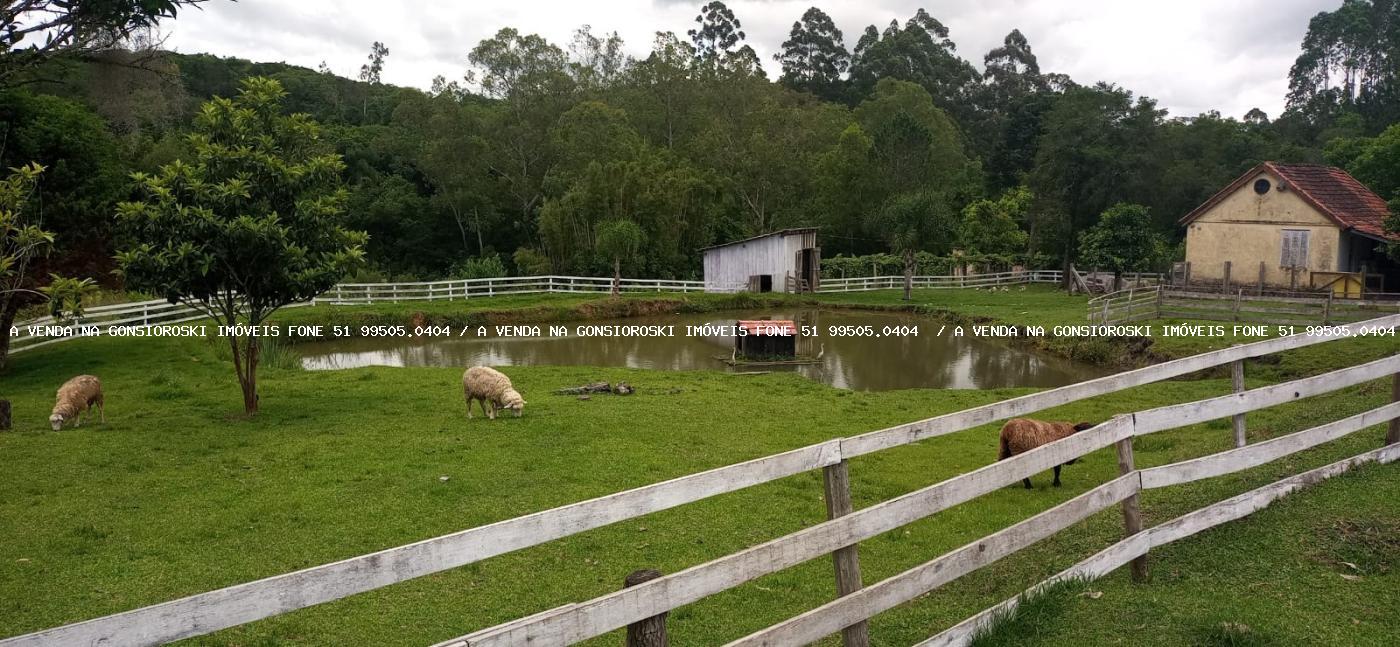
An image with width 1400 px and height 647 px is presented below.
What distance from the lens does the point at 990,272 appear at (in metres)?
47.5

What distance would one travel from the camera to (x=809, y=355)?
79.4 ft

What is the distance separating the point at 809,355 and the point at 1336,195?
18.6 meters

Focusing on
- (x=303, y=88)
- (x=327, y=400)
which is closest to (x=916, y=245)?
(x=327, y=400)

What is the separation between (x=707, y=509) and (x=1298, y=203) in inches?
1073

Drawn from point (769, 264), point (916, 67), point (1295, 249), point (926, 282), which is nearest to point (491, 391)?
point (1295, 249)

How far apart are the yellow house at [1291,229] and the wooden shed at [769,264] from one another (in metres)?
16.6

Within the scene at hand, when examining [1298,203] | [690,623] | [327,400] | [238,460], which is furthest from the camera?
[1298,203]

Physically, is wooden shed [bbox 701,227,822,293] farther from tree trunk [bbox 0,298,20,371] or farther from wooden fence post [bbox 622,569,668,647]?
wooden fence post [bbox 622,569,668,647]

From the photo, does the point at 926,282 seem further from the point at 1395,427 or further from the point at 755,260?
the point at 1395,427

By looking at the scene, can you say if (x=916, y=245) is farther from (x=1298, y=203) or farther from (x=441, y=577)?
(x=441, y=577)

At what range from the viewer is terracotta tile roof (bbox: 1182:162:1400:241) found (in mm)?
26469

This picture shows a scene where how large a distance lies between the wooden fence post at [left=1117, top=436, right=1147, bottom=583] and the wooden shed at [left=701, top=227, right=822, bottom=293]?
35.1 meters

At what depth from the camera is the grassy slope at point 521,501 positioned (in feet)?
18.6

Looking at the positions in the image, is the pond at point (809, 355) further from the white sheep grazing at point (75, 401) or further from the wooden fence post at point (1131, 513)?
the wooden fence post at point (1131, 513)
